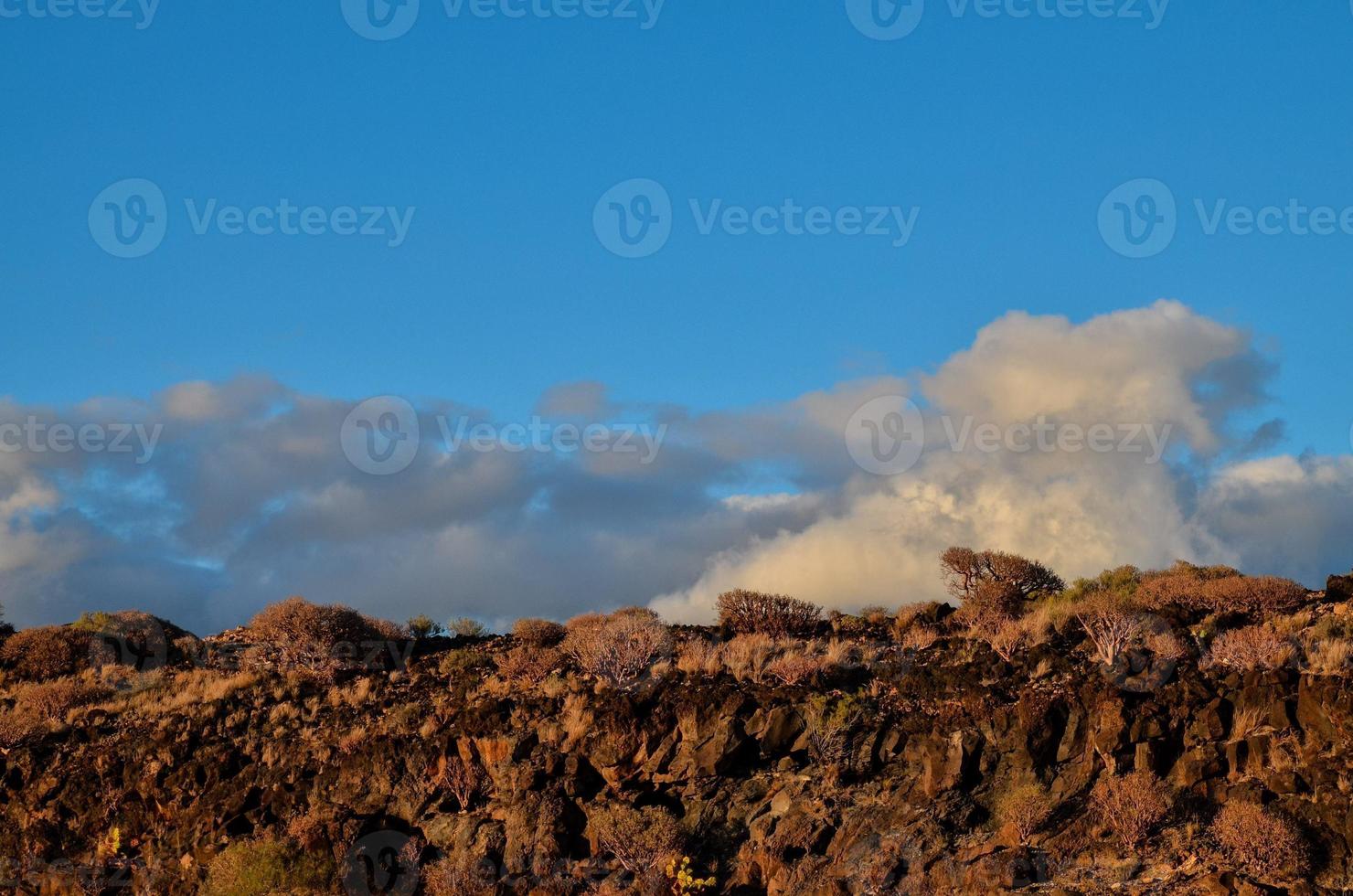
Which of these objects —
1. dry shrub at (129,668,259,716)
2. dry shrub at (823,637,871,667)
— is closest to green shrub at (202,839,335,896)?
dry shrub at (129,668,259,716)

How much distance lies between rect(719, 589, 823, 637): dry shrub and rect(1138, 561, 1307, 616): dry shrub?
9.15 meters

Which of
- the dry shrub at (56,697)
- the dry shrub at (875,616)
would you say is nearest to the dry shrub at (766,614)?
the dry shrub at (875,616)

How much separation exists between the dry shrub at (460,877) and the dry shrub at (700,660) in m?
7.25

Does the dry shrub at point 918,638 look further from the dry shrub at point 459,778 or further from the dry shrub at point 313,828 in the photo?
the dry shrub at point 313,828

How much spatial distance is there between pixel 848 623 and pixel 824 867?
1426 centimetres

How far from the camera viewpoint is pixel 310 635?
1500 inches

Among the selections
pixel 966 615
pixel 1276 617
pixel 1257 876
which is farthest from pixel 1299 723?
pixel 966 615

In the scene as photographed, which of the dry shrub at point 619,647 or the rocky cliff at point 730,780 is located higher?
the dry shrub at point 619,647

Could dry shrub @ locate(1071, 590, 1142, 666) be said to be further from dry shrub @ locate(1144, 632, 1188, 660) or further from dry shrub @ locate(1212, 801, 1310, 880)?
dry shrub @ locate(1212, 801, 1310, 880)

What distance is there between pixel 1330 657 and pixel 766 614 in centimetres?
1535

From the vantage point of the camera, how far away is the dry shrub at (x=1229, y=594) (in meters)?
32.2

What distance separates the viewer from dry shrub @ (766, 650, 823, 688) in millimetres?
29812

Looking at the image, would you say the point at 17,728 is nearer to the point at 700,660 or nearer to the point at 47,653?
the point at 47,653

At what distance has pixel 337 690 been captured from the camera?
1347 inches
